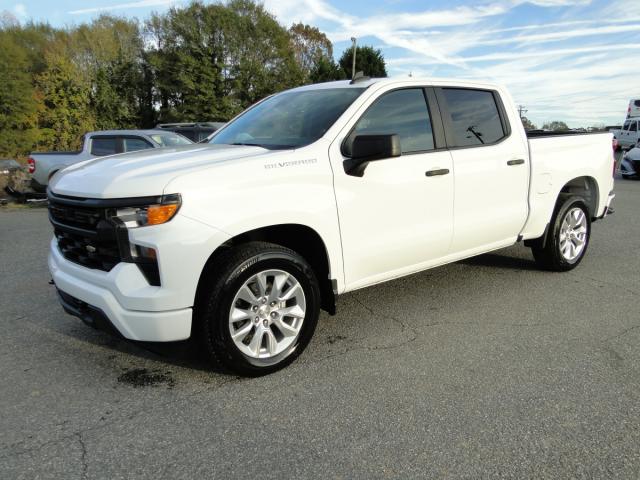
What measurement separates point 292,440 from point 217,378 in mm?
838

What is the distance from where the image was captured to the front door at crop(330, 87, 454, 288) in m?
3.45

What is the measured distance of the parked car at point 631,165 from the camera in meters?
16.9

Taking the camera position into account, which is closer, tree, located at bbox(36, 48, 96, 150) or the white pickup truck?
the white pickup truck

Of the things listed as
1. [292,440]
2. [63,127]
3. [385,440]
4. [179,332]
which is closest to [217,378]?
[179,332]

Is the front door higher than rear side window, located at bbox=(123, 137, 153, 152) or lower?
lower

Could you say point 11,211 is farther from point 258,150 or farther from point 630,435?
point 630,435

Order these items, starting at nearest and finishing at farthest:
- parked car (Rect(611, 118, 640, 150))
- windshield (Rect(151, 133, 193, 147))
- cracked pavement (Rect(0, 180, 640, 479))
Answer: cracked pavement (Rect(0, 180, 640, 479)) < windshield (Rect(151, 133, 193, 147)) < parked car (Rect(611, 118, 640, 150))

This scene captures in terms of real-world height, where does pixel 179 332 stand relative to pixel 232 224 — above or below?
below

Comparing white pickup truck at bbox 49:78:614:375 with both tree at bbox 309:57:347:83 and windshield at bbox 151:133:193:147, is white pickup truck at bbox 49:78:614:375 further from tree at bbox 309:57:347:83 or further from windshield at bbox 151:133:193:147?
tree at bbox 309:57:347:83

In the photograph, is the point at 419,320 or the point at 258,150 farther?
the point at 419,320

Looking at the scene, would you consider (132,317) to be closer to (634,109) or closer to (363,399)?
(363,399)

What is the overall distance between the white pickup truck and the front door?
0.01 m

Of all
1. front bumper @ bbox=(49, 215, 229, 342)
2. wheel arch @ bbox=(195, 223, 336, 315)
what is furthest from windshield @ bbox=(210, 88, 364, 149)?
front bumper @ bbox=(49, 215, 229, 342)

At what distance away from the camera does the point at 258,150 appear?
3410 millimetres
